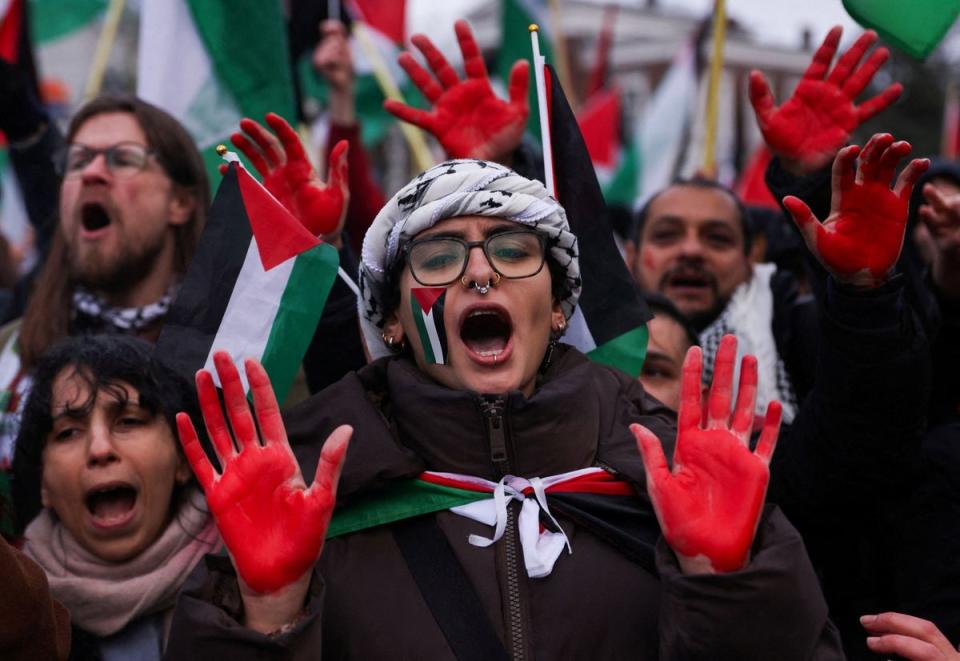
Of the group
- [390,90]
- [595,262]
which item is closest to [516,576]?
[595,262]

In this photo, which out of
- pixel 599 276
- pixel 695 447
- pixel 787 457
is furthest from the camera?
pixel 599 276

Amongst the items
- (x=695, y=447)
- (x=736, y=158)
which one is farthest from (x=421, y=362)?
(x=736, y=158)

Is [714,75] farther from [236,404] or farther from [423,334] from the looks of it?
[236,404]

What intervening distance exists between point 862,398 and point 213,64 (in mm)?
2597

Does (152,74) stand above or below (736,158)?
above

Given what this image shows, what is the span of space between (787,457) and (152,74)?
2641 millimetres

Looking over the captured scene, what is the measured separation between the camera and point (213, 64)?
4.34 m

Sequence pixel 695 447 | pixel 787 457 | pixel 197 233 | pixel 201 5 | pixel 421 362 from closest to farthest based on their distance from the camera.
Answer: pixel 695 447
pixel 421 362
pixel 787 457
pixel 197 233
pixel 201 5

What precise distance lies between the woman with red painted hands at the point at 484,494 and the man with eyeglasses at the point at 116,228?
1.28 metres

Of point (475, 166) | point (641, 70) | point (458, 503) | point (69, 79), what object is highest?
point (475, 166)

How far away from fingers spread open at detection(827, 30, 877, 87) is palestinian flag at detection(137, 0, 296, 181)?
1.79m

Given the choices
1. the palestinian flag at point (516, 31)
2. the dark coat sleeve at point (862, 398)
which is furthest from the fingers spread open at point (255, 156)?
the palestinian flag at point (516, 31)

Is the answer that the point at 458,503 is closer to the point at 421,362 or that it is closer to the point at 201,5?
the point at 421,362

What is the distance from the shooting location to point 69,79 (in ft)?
112
